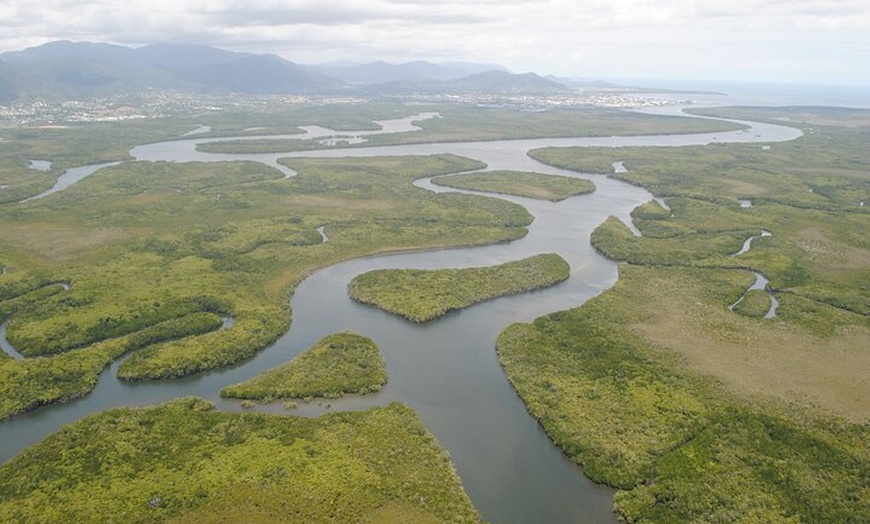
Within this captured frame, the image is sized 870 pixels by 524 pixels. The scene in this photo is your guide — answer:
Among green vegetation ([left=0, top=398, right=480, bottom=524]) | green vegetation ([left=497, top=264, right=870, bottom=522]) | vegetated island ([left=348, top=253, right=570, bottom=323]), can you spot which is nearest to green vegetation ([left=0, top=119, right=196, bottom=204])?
vegetated island ([left=348, top=253, right=570, bottom=323])

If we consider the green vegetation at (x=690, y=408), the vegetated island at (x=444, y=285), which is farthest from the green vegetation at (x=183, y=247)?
the green vegetation at (x=690, y=408)

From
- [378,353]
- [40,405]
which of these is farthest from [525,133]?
[40,405]

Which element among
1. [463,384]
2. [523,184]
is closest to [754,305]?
[463,384]

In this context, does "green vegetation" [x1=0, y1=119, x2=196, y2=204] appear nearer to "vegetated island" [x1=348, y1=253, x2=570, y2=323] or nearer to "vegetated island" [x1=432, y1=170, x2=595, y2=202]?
"vegetated island" [x1=348, y1=253, x2=570, y2=323]

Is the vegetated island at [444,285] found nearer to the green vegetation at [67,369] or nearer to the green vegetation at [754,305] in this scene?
the green vegetation at [67,369]

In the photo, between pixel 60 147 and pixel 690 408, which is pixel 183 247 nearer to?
pixel 690 408

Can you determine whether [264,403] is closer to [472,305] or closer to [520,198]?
[472,305]
